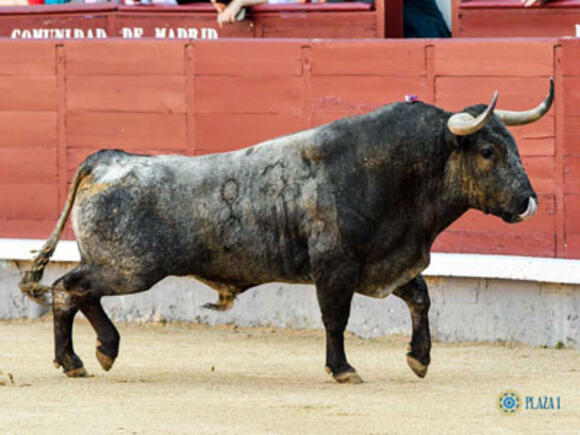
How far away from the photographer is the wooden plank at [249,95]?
36.2 ft

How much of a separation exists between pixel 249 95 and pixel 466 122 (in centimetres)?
298

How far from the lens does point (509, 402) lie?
7.72m

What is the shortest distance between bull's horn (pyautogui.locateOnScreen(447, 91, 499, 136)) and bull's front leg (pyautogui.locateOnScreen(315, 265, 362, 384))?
0.81 metres

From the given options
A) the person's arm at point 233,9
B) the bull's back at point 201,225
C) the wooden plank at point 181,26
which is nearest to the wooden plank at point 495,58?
the person's arm at point 233,9

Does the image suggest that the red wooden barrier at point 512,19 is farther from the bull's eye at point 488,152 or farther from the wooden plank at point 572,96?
the bull's eye at point 488,152

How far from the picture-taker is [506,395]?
7941 millimetres

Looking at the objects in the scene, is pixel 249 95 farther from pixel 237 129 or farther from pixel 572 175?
pixel 572 175

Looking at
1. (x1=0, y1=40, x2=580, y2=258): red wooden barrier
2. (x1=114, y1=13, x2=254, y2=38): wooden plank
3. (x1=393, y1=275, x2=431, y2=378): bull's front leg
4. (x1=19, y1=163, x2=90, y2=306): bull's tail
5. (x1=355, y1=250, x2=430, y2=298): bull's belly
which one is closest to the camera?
(x1=355, y1=250, x2=430, y2=298): bull's belly

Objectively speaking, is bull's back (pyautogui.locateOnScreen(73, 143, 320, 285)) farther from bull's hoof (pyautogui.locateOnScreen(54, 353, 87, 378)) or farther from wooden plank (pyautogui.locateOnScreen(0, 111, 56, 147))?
wooden plank (pyautogui.locateOnScreen(0, 111, 56, 147))

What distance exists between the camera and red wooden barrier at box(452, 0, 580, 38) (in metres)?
10.8

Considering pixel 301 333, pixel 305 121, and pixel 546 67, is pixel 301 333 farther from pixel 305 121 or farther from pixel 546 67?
pixel 546 67

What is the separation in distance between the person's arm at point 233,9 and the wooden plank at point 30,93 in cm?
119

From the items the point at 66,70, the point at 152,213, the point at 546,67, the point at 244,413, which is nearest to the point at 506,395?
the point at 244,413

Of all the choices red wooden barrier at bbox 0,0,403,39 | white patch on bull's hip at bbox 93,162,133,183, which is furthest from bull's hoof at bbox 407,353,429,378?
red wooden barrier at bbox 0,0,403,39
